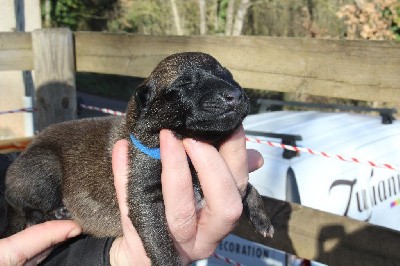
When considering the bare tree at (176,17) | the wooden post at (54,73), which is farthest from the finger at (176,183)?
the bare tree at (176,17)

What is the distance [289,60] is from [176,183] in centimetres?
141

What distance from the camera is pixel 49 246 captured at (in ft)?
7.36

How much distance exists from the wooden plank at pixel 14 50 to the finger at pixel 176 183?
263 centimetres

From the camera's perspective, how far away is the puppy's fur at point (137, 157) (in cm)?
201

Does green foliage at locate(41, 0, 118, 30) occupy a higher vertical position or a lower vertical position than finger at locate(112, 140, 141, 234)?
lower

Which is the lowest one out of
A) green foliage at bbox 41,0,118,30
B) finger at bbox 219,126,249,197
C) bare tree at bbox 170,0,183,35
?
green foliage at bbox 41,0,118,30

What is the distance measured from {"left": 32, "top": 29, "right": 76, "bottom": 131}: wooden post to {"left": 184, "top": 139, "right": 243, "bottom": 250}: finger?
2.41m

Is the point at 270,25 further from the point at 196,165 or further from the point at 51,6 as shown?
the point at 196,165

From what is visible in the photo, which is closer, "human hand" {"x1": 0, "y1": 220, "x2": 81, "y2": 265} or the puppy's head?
the puppy's head

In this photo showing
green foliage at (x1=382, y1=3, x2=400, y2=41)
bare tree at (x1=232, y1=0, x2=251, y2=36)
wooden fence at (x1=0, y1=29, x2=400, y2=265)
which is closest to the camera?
wooden fence at (x1=0, y1=29, x2=400, y2=265)

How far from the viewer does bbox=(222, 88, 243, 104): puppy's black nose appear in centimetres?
194

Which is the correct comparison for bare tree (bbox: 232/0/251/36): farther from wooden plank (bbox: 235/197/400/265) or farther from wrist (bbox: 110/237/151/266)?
wrist (bbox: 110/237/151/266)

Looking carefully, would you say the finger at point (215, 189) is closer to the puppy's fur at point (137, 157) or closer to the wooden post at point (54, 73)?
the puppy's fur at point (137, 157)

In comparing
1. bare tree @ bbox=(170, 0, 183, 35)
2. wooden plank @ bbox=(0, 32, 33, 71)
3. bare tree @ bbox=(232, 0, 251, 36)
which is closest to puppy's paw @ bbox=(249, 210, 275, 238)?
wooden plank @ bbox=(0, 32, 33, 71)
